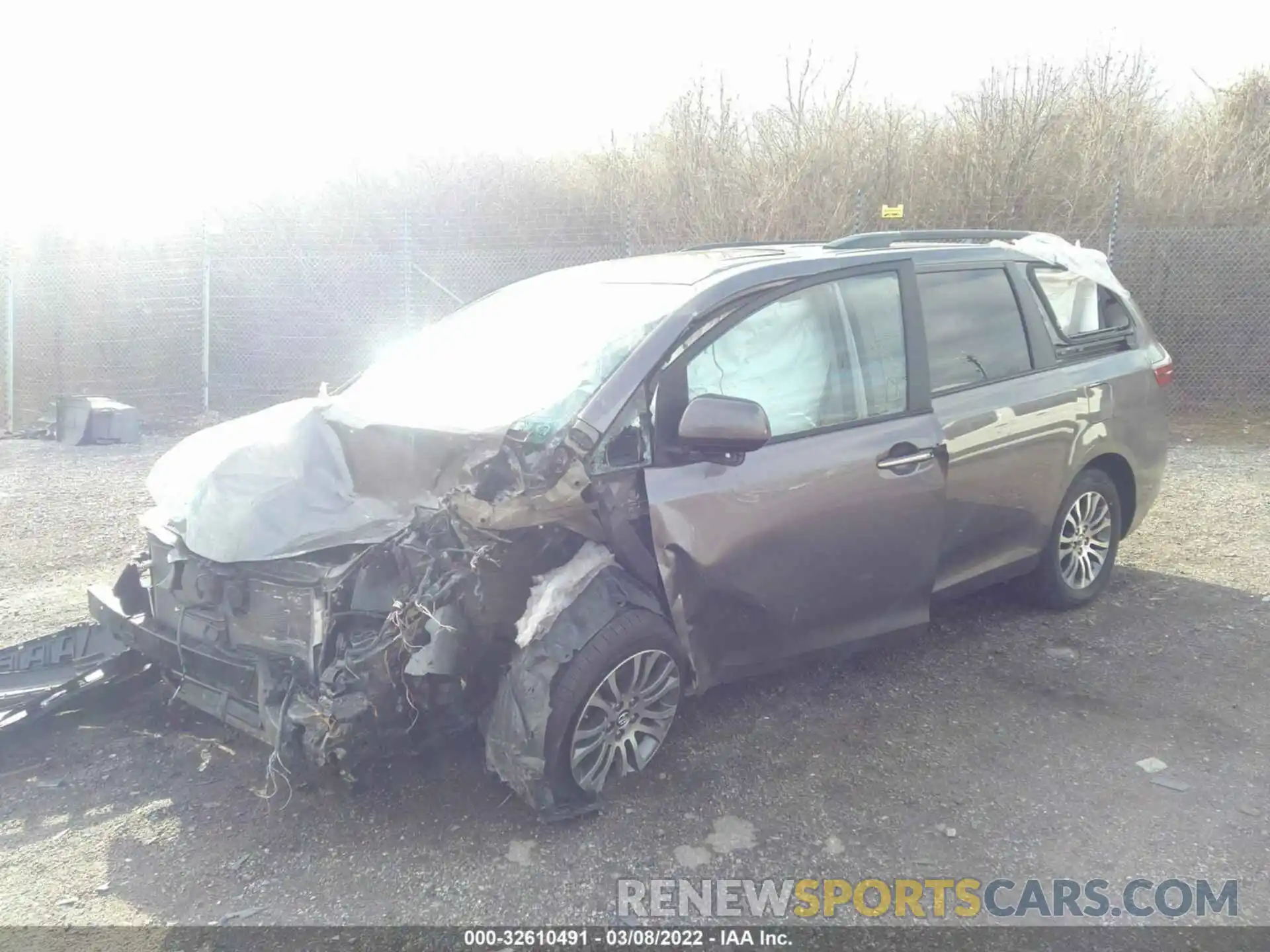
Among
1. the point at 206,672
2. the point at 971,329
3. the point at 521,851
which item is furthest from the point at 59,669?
the point at 971,329

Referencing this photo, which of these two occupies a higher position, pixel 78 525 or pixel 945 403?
pixel 945 403

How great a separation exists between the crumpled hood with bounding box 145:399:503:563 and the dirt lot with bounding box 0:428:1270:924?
0.86 m

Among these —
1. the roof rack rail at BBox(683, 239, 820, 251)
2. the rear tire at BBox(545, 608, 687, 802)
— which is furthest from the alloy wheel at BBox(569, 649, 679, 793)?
the roof rack rail at BBox(683, 239, 820, 251)

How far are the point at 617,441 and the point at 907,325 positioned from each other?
154 centimetres

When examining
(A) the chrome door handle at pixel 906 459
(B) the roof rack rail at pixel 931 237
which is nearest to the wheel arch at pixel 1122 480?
(B) the roof rack rail at pixel 931 237

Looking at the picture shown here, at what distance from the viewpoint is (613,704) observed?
3.33 metres

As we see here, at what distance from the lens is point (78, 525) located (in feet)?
22.9

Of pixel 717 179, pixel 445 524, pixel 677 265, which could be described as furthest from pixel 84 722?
pixel 717 179

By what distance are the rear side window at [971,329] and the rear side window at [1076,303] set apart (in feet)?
0.99

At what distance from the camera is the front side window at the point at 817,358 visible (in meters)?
3.68

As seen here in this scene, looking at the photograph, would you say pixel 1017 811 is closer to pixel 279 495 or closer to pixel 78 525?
pixel 279 495

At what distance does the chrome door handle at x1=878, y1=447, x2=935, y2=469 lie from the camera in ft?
12.7

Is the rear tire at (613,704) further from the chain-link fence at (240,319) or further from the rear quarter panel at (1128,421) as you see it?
the chain-link fence at (240,319)

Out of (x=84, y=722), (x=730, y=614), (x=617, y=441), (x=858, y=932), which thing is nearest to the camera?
(x=858, y=932)
